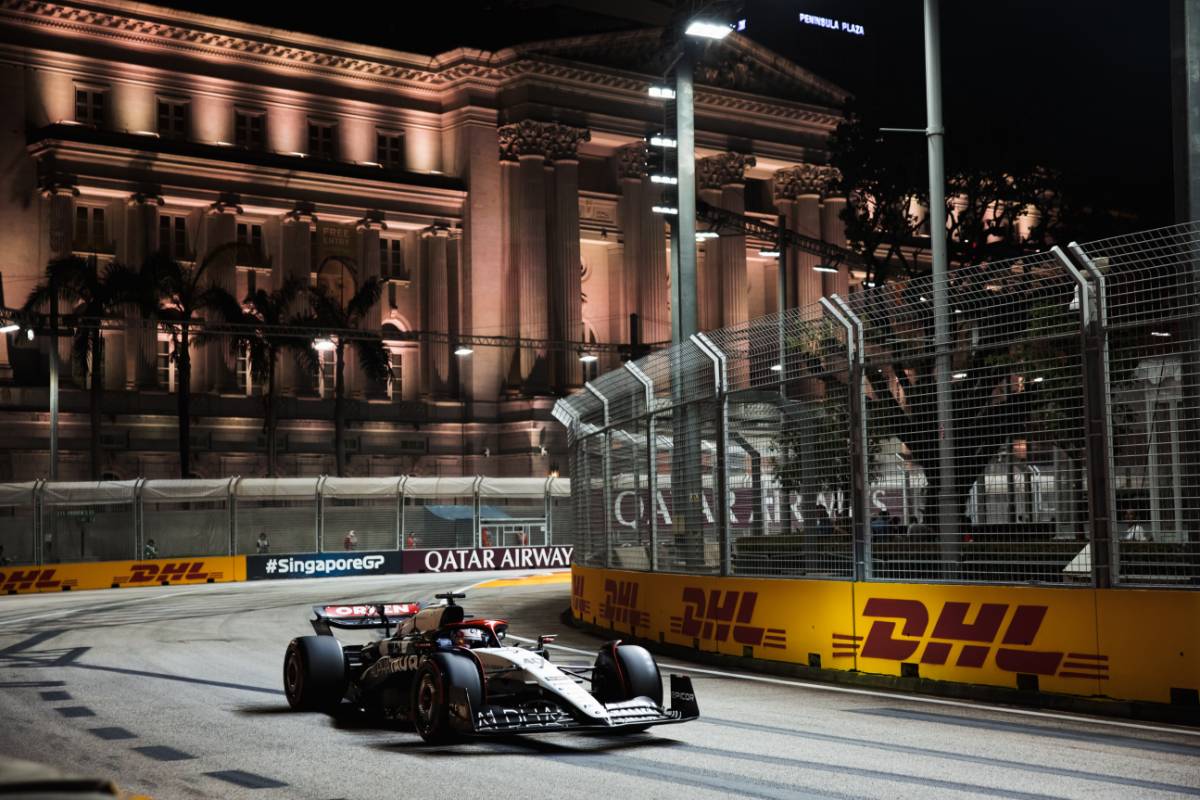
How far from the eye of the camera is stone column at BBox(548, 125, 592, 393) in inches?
2840

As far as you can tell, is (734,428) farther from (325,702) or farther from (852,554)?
(325,702)

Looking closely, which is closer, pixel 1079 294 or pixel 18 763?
pixel 18 763

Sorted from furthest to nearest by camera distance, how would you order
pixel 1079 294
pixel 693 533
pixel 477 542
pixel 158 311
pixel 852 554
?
pixel 158 311, pixel 477 542, pixel 693 533, pixel 852 554, pixel 1079 294

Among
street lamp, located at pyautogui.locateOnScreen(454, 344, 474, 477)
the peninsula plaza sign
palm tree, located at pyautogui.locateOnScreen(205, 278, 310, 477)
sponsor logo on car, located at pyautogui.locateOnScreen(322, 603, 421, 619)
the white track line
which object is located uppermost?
the peninsula plaza sign

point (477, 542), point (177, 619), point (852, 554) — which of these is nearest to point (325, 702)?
point (852, 554)

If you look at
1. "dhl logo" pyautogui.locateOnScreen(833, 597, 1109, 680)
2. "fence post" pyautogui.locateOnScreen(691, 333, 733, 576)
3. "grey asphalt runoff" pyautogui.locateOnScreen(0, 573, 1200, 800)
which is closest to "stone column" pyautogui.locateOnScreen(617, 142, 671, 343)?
"fence post" pyautogui.locateOnScreen(691, 333, 733, 576)

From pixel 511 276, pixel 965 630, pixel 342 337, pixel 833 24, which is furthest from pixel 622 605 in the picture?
pixel 833 24

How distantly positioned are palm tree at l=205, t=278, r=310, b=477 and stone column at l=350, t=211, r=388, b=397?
7605mm

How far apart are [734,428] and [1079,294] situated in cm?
522

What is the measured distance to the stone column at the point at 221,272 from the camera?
66.4 meters

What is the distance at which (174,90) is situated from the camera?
68.4 m

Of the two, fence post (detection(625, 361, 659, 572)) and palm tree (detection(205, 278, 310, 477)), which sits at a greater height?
palm tree (detection(205, 278, 310, 477))

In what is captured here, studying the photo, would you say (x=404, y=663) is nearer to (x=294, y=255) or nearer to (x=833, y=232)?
(x=294, y=255)

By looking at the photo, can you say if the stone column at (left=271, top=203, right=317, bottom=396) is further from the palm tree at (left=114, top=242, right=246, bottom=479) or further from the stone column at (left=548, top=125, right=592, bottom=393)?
the stone column at (left=548, top=125, right=592, bottom=393)
